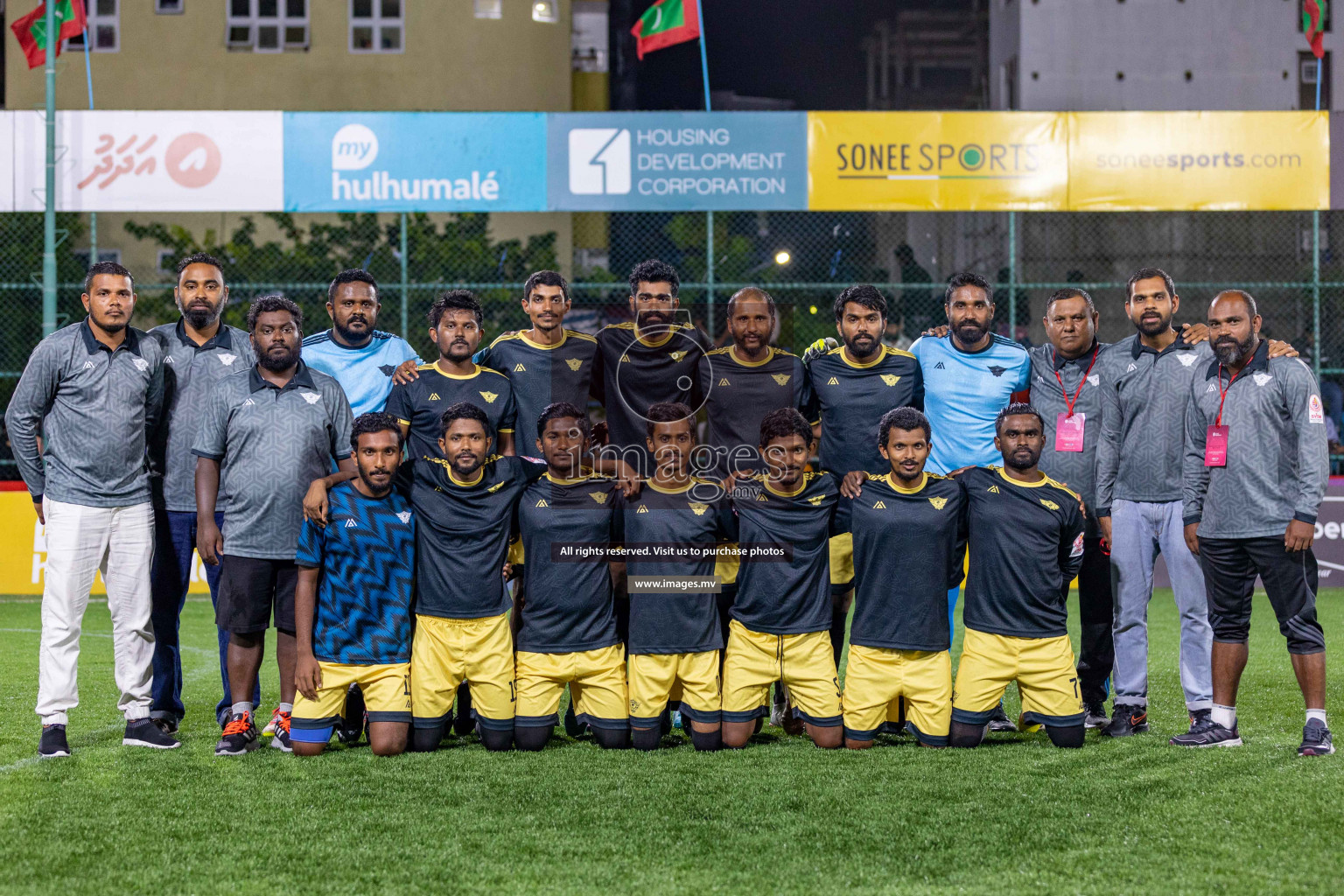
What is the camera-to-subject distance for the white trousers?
5.21 m

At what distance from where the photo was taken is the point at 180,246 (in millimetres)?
15750

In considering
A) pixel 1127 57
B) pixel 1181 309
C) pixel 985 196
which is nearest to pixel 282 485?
pixel 985 196

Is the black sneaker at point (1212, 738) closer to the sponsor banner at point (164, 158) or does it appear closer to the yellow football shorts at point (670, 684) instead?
the yellow football shorts at point (670, 684)

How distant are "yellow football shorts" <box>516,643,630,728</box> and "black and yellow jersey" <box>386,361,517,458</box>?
1.05 m

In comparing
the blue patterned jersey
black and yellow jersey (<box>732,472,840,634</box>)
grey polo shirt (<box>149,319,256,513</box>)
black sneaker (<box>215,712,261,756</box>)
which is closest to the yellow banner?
grey polo shirt (<box>149,319,256,513</box>)

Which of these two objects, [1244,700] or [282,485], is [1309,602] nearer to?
[1244,700]

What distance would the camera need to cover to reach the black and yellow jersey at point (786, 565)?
5375 millimetres

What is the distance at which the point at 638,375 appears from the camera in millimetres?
5926

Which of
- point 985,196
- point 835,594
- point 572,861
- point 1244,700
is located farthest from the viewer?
point 985,196

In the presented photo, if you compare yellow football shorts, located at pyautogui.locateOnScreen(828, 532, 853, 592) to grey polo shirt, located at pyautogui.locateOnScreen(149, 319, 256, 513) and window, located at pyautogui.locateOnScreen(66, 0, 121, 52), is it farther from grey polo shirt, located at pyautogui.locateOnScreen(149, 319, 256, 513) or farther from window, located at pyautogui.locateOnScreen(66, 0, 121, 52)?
window, located at pyautogui.locateOnScreen(66, 0, 121, 52)

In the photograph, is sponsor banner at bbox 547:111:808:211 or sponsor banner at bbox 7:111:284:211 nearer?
sponsor banner at bbox 7:111:284:211

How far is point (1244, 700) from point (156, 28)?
74.0ft

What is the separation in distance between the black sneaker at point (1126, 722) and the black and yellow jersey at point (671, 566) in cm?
184

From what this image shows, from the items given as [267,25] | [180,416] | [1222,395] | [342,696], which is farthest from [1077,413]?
[267,25]
